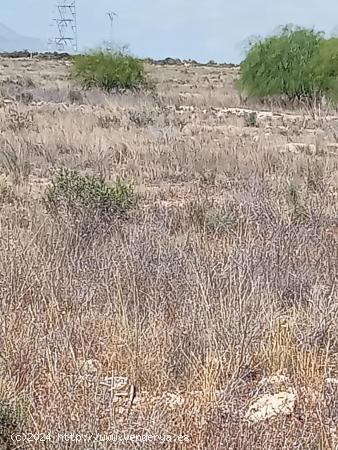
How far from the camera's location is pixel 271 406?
3.13 m

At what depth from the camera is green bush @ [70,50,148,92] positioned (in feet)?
94.2

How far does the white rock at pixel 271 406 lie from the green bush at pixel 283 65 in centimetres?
2354

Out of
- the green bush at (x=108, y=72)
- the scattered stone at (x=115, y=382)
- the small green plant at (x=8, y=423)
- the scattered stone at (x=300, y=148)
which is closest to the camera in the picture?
the small green plant at (x=8, y=423)

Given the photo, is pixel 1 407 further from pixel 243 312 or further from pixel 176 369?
pixel 243 312

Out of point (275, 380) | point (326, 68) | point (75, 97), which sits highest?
point (326, 68)

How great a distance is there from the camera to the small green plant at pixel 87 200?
6.62 metres

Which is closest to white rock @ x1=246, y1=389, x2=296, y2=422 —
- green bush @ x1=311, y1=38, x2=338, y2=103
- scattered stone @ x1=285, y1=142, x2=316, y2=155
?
scattered stone @ x1=285, y1=142, x2=316, y2=155

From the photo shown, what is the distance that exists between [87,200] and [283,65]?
21572 millimetres

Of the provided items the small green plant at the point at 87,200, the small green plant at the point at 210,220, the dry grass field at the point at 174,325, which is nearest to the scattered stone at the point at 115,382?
the dry grass field at the point at 174,325

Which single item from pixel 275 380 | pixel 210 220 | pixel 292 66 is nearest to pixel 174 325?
pixel 275 380

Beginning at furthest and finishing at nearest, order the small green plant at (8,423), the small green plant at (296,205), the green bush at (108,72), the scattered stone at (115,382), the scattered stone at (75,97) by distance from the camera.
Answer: the green bush at (108,72) < the scattered stone at (75,97) < the small green plant at (296,205) < the scattered stone at (115,382) < the small green plant at (8,423)

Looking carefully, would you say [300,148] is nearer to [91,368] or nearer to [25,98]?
[91,368]

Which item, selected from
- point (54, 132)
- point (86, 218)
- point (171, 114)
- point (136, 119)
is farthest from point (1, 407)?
point (171, 114)

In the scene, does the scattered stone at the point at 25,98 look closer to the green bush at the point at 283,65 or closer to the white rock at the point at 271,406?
the green bush at the point at 283,65
